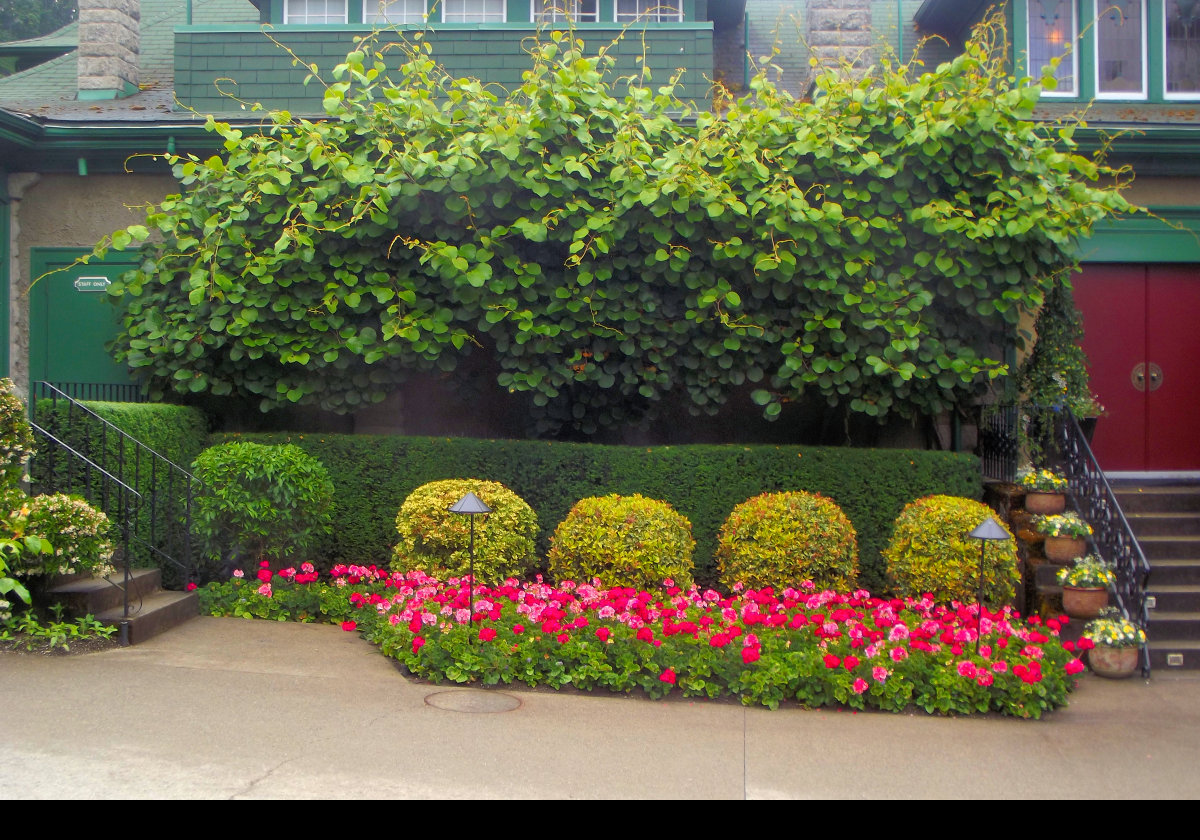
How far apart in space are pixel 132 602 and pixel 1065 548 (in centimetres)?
696

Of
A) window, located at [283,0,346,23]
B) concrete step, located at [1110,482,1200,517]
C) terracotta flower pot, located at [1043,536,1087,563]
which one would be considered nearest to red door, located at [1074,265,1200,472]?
concrete step, located at [1110,482,1200,517]

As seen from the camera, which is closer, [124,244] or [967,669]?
[967,669]

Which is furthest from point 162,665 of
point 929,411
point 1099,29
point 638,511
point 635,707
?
point 1099,29

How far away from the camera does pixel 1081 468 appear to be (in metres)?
7.81

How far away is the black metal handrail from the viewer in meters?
6.95

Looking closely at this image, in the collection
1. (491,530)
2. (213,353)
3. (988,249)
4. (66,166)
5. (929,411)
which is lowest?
(491,530)

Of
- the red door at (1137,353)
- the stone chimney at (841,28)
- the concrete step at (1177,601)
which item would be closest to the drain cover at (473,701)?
the concrete step at (1177,601)

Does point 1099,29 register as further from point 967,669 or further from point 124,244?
point 124,244

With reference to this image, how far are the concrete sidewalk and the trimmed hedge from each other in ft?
7.05

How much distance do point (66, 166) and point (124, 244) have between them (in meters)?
2.59

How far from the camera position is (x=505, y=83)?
1018 cm

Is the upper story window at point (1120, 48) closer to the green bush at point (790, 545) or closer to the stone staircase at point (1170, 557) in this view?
the stone staircase at point (1170, 557)

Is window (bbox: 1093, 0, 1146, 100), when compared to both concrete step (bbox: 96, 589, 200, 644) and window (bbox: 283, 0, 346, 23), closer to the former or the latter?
window (bbox: 283, 0, 346, 23)

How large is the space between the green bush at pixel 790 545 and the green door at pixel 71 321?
6417 millimetres
